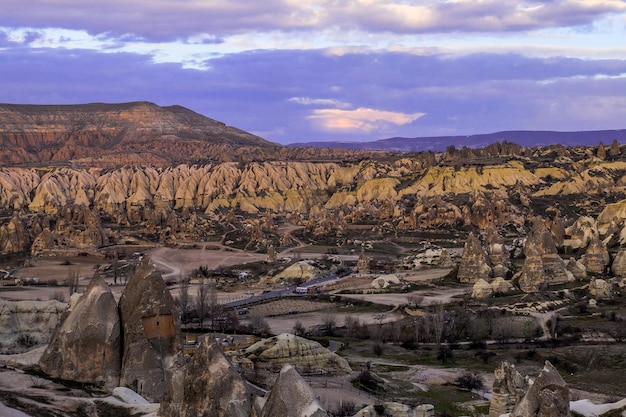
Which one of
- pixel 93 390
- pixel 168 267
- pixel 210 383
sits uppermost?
pixel 210 383

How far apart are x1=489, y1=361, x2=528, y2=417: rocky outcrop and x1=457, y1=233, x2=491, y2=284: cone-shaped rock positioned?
4924 cm

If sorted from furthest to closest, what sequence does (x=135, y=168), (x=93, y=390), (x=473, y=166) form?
1. (x=135, y=168)
2. (x=473, y=166)
3. (x=93, y=390)

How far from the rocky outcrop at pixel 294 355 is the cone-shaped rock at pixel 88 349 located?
1208 centimetres

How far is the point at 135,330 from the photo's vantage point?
2798 centimetres

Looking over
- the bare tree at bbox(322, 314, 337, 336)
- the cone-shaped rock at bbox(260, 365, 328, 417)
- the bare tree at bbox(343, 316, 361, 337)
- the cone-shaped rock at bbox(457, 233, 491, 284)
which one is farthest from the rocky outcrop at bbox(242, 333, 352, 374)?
the cone-shaped rock at bbox(457, 233, 491, 284)

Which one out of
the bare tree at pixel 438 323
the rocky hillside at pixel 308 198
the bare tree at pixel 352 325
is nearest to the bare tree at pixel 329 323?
the bare tree at pixel 352 325

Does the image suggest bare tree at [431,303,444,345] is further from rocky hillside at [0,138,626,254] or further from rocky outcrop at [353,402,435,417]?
rocky hillside at [0,138,626,254]

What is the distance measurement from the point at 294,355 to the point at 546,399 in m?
21.2

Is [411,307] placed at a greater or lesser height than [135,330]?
lesser

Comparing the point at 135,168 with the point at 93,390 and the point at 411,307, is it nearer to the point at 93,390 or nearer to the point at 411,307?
the point at 411,307

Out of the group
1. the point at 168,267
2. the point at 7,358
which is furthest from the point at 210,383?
the point at 168,267

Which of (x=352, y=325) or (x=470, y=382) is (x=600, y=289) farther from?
(x=470, y=382)

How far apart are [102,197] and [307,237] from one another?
184 feet

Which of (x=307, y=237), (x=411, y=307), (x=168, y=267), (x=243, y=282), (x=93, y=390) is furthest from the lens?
(x=307, y=237)
